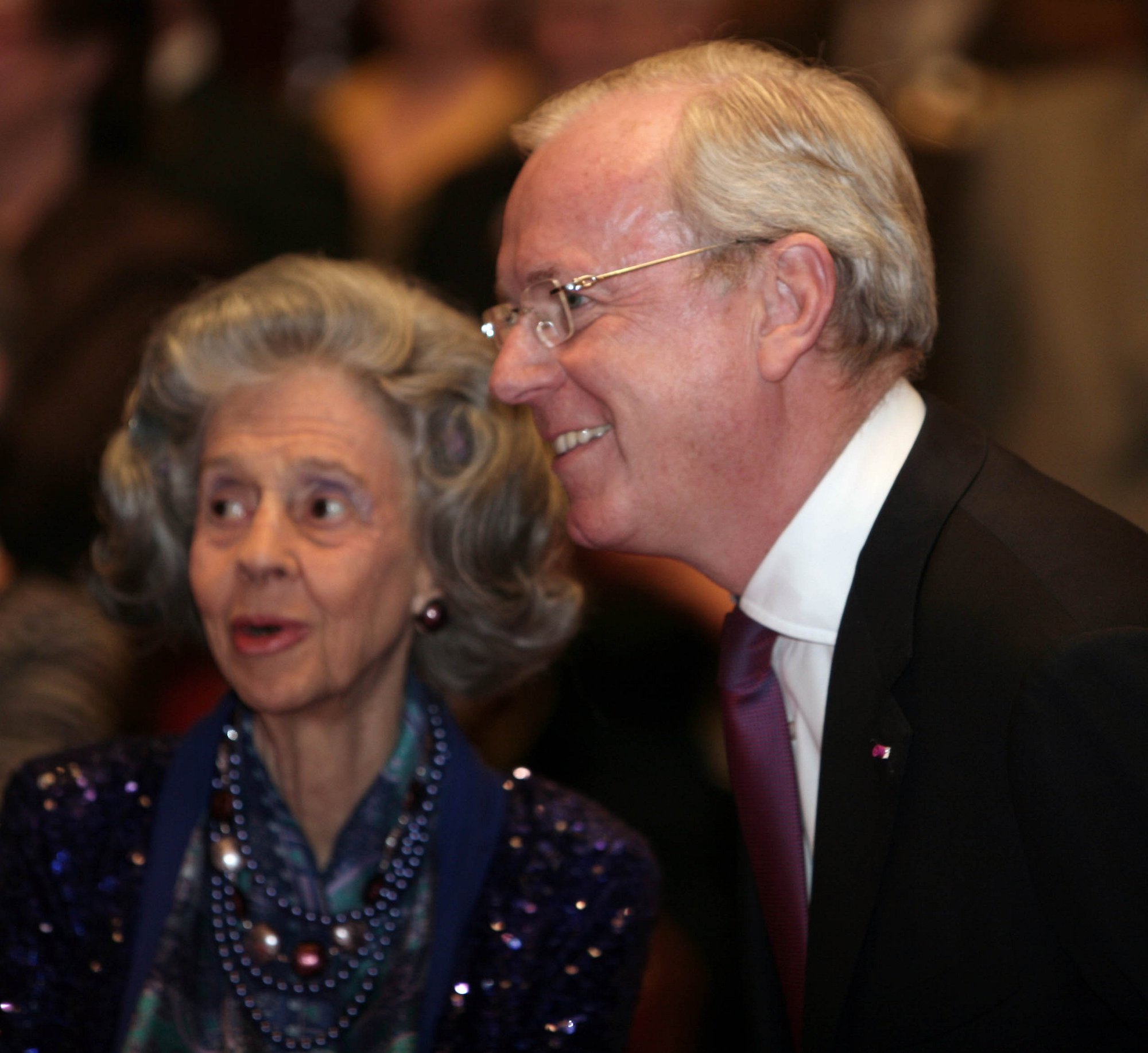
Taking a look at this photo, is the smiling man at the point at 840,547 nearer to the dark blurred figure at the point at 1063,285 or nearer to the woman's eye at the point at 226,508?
the woman's eye at the point at 226,508

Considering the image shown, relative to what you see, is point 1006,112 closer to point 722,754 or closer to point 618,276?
point 722,754

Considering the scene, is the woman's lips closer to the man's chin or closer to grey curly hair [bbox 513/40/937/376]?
the man's chin

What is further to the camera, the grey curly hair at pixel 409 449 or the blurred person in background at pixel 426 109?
the blurred person in background at pixel 426 109

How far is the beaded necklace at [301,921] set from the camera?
2119mm

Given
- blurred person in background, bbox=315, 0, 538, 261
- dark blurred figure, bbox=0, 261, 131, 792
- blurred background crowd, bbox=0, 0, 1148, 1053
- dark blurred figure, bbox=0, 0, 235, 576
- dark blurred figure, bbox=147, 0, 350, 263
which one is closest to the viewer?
dark blurred figure, bbox=0, 261, 131, 792

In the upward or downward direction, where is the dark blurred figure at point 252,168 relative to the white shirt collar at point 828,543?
upward

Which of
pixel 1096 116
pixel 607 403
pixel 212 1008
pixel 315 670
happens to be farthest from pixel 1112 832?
pixel 1096 116

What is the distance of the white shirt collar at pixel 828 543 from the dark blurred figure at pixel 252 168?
206 cm

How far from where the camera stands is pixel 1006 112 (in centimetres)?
355

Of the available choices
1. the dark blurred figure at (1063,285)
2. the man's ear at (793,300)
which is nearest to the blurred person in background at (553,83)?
the dark blurred figure at (1063,285)

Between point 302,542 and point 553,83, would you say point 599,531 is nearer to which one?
point 302,542

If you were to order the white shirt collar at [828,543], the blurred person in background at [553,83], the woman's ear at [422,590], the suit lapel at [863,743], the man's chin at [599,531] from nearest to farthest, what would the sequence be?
the suit lapel at [863,743] → the white shirt collar at [828,543] → the man's chin at [599,531] → the woman's ear at [422,590] → the blurred person in background at [553,83]

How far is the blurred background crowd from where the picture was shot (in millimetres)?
3098

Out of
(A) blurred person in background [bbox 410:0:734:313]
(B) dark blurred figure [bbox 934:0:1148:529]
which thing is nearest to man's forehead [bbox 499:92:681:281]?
(A) blurred person in background [bbox 410:0:734:313]
